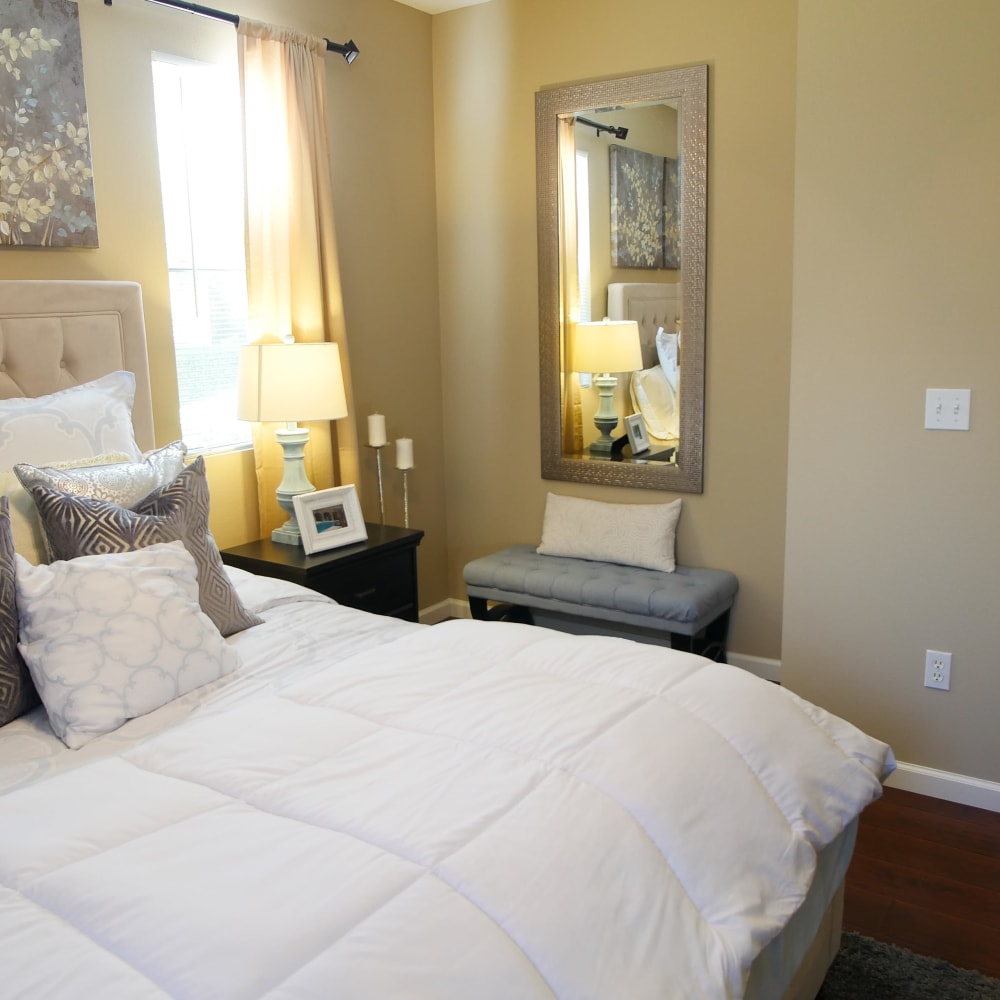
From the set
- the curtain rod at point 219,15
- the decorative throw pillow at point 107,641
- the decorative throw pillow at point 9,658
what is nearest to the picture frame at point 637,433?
the curtain rod at point 219,15

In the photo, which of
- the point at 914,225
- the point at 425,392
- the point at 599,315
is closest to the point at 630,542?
the point at 599,315

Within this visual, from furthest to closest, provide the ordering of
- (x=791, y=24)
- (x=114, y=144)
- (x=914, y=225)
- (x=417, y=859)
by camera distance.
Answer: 1. (x=791, y=24)
2. (x=114, y=144)
3. (x=914, y=225)
4. (x=417, y=859)

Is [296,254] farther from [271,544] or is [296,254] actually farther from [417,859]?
[417,859]

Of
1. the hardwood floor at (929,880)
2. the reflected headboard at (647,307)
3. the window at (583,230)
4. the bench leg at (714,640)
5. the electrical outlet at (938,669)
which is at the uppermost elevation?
the window at (583,230)

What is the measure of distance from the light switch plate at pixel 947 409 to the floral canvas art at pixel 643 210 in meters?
1.28

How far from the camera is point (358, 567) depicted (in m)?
3.48

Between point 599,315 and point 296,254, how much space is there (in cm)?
123

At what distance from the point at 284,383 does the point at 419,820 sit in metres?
2.18

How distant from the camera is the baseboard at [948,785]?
116 inches

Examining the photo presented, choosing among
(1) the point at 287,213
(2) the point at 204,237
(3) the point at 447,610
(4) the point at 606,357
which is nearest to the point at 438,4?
(1) the point at 287,213

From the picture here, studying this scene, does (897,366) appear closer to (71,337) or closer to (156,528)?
(156,528)

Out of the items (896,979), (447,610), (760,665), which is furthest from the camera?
(447,610)

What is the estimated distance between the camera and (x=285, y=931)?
123cm

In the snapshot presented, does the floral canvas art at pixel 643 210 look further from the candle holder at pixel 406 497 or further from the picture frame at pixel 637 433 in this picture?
the candle holder at pixel 406 497
